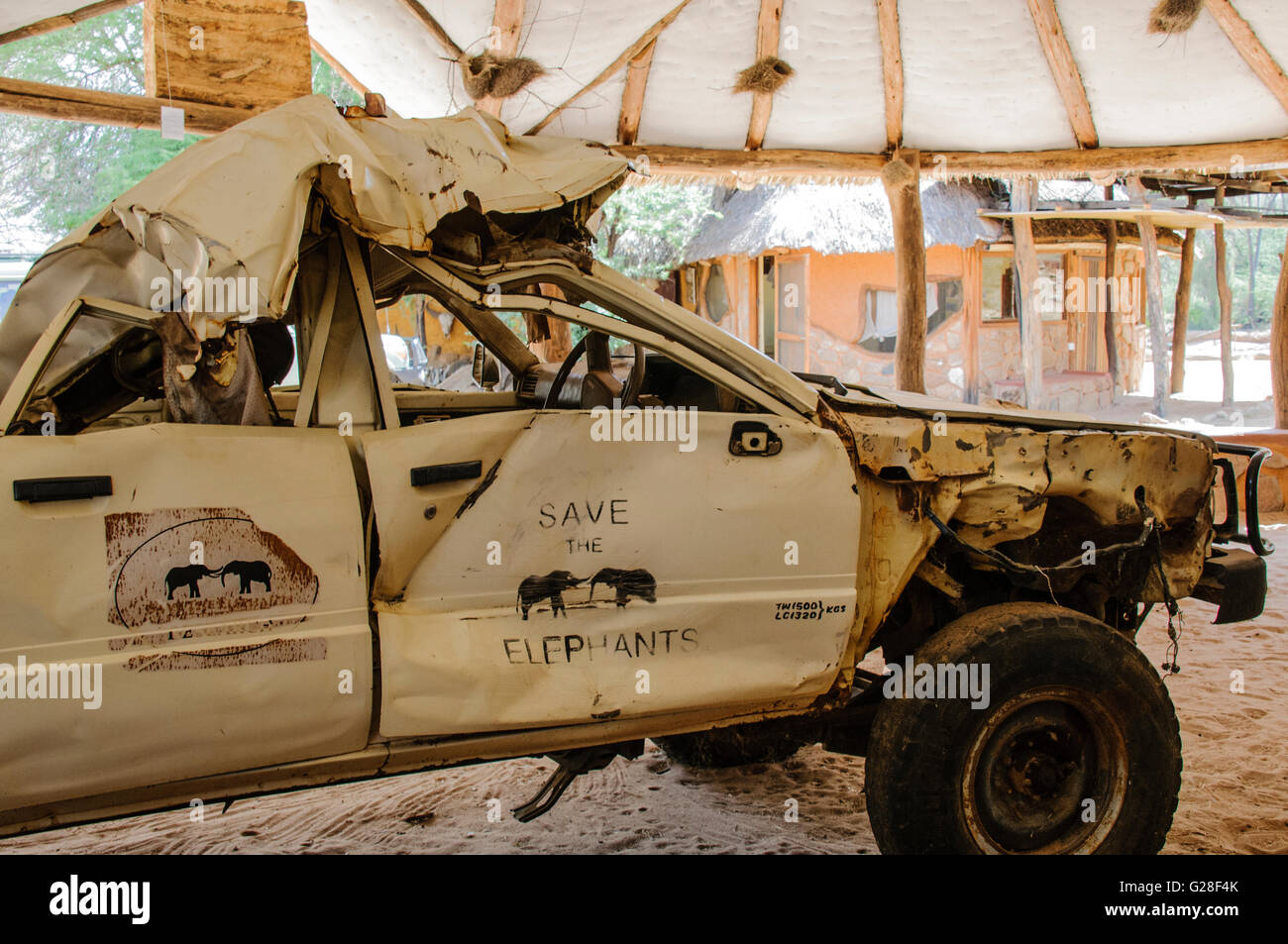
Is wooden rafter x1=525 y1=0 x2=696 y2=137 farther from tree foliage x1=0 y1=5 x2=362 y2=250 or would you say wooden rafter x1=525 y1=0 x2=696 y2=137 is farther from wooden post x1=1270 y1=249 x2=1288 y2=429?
tree foliage x1=0 y1=5 x2=362 y2=250

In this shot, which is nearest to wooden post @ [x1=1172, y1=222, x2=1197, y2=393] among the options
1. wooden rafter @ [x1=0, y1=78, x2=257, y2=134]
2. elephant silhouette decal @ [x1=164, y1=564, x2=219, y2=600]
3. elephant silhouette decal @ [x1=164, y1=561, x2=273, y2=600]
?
wooden rafter @ [x1=0, y1=78, x2=257, y2=134]

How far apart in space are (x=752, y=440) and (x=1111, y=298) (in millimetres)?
18338

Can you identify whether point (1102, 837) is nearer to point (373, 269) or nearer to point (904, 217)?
point (373, 269)

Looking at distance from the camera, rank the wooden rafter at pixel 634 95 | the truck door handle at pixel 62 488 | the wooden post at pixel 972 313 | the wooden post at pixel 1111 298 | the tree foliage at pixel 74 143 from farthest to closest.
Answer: the wooden post at pixel 1111 298, the tree foliage at pixel 74 143, the wooden post at pixel 972 313, the wooden rafter at pixel 634 95, the truck door handle at pixel 62 488

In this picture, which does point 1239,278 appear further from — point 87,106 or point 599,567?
point 599,567

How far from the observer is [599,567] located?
2.63 m

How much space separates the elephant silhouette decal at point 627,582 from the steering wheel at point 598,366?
587 millimetres

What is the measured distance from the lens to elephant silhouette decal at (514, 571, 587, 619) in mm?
2582

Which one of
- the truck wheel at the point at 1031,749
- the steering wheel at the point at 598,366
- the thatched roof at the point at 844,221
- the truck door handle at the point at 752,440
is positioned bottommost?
the truck wheel at the point at 1031,749

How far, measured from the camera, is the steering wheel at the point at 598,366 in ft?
9.86

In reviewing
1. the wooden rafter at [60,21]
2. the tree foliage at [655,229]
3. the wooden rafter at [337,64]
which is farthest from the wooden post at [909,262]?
Result: the tree foliage at [655,229]

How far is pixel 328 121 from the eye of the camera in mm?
2641

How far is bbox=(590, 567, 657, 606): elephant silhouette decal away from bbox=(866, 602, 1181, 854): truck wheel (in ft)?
2.94

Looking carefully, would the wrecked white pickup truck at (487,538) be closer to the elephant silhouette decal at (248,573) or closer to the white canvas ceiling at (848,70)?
the elephant silhouette decal at (248,573)
